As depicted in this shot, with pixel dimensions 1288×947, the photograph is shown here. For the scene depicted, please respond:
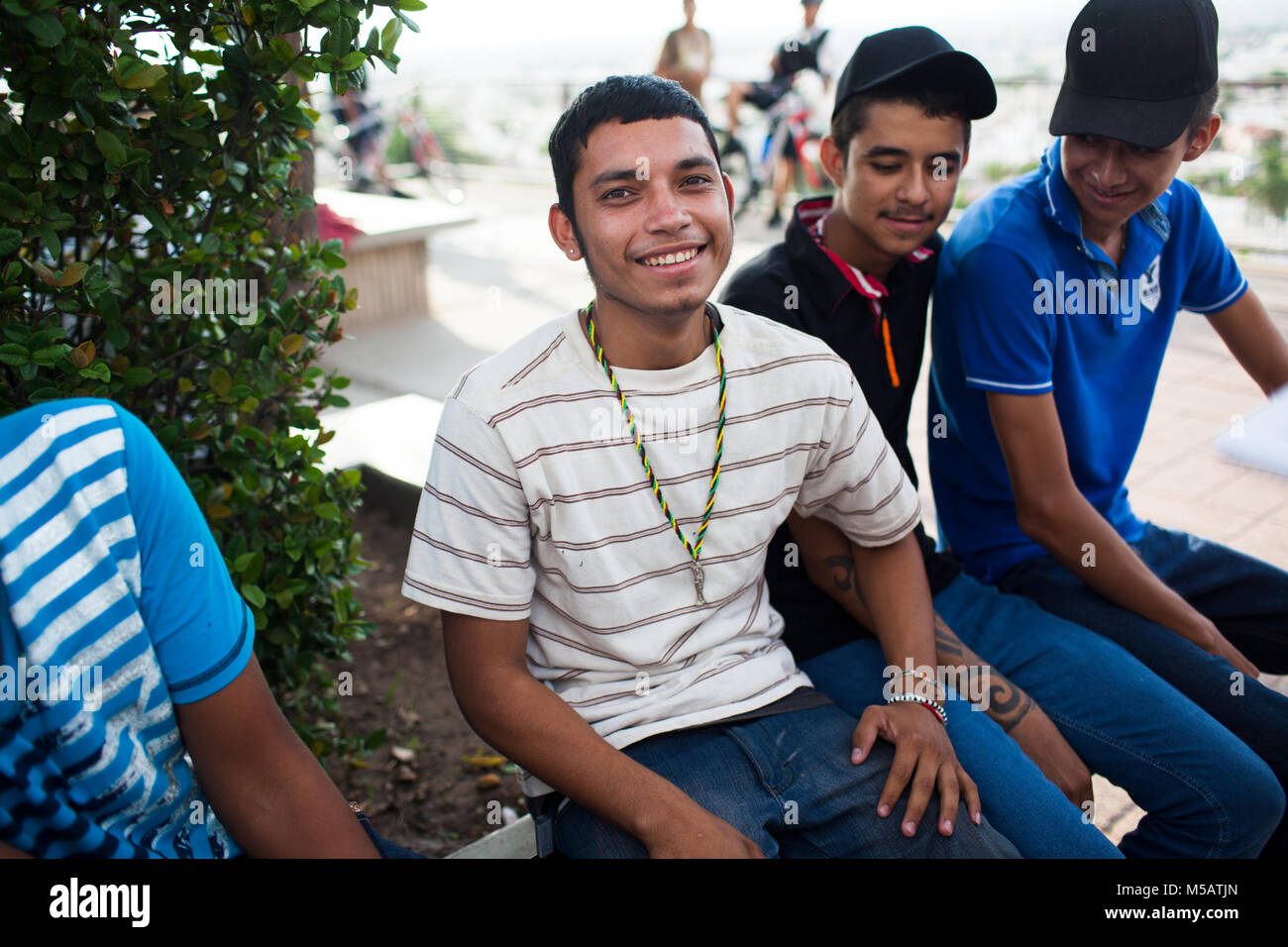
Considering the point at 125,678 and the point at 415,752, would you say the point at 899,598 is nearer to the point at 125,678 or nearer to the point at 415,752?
the point at 125,678

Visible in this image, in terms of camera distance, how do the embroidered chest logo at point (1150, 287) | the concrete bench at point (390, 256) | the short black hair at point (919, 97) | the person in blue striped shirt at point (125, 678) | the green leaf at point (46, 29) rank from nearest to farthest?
1. the person in blue striped shirt at point (125, 678)
2. the green leaf at point (46, 29)
3. the short black hair at point (919, 97)
4. the embroidered chest logo at point (1150, 287)
5. the concrete bench at point (390, 256)

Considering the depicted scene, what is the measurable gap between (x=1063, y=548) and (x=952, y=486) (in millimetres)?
361

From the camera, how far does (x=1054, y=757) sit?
2.05 m

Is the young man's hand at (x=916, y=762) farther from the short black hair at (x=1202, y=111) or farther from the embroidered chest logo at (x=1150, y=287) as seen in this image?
the short black hair at (x=1202, y=111)

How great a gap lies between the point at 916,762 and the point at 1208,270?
1.57m

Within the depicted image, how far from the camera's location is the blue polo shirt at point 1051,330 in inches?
89.7

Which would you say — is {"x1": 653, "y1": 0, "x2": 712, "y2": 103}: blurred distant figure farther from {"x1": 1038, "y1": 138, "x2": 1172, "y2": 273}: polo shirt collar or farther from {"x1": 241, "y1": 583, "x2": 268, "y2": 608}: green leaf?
{"x1": 241, "y1": 583, "x2": 268, "y2": 608}: green leaf

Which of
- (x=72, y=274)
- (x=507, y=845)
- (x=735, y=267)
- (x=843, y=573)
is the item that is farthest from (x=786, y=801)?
(x=735, y=267)

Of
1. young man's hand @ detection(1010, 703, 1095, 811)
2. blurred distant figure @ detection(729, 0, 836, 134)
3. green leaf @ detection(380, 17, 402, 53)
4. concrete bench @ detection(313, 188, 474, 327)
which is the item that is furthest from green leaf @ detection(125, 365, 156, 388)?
blurred distant figure @ detection(729, 0, 836, 134)

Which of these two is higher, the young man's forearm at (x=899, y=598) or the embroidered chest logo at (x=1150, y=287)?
the embroidered chest logo at (x=1150, y=287)

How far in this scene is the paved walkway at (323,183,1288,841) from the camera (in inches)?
163

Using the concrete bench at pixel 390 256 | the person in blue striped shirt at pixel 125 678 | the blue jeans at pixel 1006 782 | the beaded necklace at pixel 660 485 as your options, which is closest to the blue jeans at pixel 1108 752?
the blue jeans at pixel 1006 782
